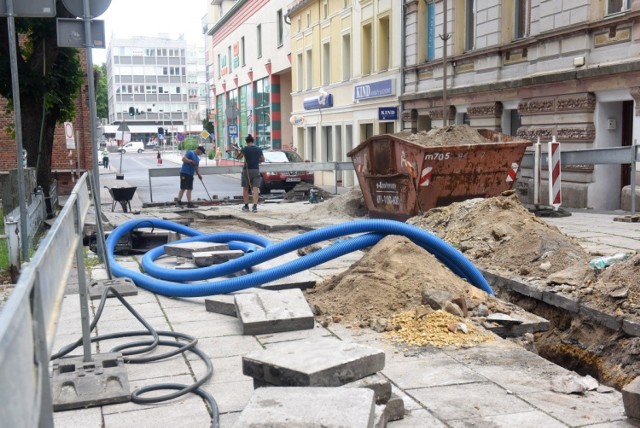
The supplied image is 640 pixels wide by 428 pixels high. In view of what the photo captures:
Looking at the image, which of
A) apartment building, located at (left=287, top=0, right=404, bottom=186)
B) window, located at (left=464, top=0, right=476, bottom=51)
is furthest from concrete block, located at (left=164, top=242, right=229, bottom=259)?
apartment building, located at (left=287, top=0, right=404, bottom=186)

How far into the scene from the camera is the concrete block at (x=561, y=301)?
670cm

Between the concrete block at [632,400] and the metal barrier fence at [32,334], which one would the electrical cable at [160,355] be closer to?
the metal barrier fence at [32,334]

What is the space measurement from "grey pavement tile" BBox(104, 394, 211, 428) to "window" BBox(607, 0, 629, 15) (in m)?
14.7

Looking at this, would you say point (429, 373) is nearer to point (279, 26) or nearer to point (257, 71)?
point (279, 26)

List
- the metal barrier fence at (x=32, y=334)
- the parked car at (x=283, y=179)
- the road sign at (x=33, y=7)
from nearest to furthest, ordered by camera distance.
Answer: the metal barrier fence at (x=32, y=334)
the road sign at (x=33, y=7)
the parked car at (x=283, y=179)

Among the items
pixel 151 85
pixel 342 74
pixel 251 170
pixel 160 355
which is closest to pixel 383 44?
pixel 342 74

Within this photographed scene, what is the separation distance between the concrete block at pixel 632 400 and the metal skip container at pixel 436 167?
903cm

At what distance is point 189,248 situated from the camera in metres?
9.06

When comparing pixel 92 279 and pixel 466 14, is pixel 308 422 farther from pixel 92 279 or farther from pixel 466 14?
pixel 466 14

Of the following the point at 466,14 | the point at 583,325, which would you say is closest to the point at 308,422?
the point at 583,325

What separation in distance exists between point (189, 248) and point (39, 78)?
9.13m

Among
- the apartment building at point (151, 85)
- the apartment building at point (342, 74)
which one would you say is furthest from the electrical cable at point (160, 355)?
the apartment building at point (151, 85)

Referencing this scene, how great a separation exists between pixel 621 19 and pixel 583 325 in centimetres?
1110

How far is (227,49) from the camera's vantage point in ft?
211
